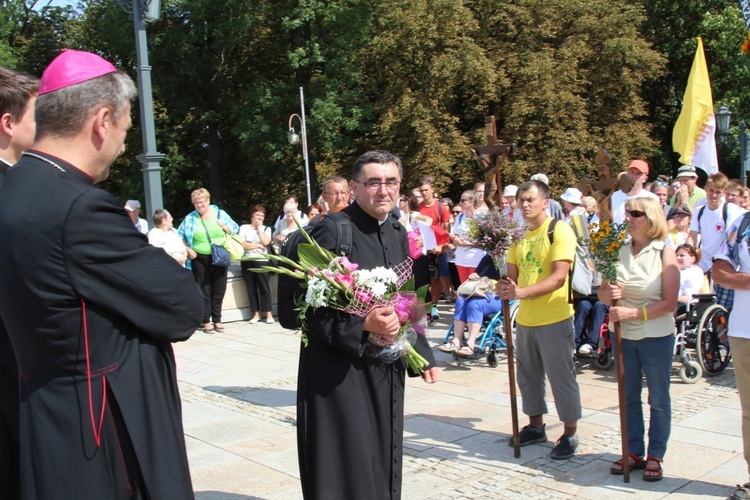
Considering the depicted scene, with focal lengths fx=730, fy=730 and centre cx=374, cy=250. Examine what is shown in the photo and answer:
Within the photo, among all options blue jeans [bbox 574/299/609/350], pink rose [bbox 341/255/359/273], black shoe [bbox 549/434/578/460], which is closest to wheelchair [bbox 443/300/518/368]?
blue jeans [bbox 574/299/609/350]

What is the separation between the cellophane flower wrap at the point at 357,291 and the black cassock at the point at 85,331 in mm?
1287

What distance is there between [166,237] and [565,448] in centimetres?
723

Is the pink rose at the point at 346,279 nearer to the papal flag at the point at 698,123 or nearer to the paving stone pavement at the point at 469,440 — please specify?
the paving stone pavement at the point at 469,440

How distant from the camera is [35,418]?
7.06 ft

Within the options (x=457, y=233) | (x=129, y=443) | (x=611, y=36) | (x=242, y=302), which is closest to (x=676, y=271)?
(x=129, y=443)

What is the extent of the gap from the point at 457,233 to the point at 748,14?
15.5ft

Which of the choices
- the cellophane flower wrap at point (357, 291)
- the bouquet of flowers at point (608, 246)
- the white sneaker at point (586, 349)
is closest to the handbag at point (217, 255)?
the white sneaker at point (586, 349)

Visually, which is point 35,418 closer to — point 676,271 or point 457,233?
point 676,271

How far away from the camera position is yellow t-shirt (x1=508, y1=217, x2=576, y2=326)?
5434mm

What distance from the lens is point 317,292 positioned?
3447 millimetres

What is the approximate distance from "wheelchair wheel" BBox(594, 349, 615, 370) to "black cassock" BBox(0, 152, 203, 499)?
6.63 metres

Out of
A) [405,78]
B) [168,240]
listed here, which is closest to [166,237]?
[168,240]

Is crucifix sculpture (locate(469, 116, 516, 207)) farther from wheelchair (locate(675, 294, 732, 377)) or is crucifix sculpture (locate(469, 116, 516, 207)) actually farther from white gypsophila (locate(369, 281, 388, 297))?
wheelchair (locate(675, 294, 732, 377))

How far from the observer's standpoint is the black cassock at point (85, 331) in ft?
→ 6.82
